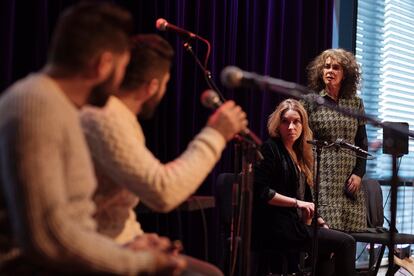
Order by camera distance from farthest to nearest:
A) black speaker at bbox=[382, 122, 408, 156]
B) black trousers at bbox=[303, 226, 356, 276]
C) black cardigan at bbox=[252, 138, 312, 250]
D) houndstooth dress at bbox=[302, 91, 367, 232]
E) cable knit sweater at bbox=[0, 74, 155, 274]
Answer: houndstooth dress at bbox=[302, 91, 367, 232] → black trousers at bbox=[303, 226, 356, 276] → black cardigan at bbox=[252, 138, 312, 250] → black speaker at bbox=[382, 122, 408, 156] → cable knit sweater at bbox=[0, 74, 155, 274]

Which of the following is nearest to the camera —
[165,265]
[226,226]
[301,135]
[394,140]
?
[165,265]

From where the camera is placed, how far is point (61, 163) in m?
1.00

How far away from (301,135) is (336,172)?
455 mm

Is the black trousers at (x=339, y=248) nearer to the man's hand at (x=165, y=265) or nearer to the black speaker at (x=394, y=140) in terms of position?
the black speaker at (x=394, y=140)

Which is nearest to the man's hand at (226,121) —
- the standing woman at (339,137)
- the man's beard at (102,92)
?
the man's beard at (102,92)

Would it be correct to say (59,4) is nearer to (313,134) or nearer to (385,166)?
(313,134)

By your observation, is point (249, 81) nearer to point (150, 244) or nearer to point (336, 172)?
point (150, 244)

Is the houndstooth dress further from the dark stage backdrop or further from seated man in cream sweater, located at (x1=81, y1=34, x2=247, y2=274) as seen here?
seated man in cream sweater, located at (x1=81, y1=34, x2=247, y2=274)

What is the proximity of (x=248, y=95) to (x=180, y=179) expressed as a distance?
2.39 metres

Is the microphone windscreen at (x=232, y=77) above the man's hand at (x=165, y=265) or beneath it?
above

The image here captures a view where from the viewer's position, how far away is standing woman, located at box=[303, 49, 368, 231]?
10.7ft

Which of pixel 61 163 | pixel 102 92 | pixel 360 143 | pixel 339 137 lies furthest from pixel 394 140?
pixel 61 163

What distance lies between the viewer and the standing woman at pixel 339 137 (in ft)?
10.7

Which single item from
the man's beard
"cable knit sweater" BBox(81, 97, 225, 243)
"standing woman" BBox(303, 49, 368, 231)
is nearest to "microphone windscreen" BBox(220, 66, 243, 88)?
"cable knit sweater" BBox(81, 97, 225, 243)
